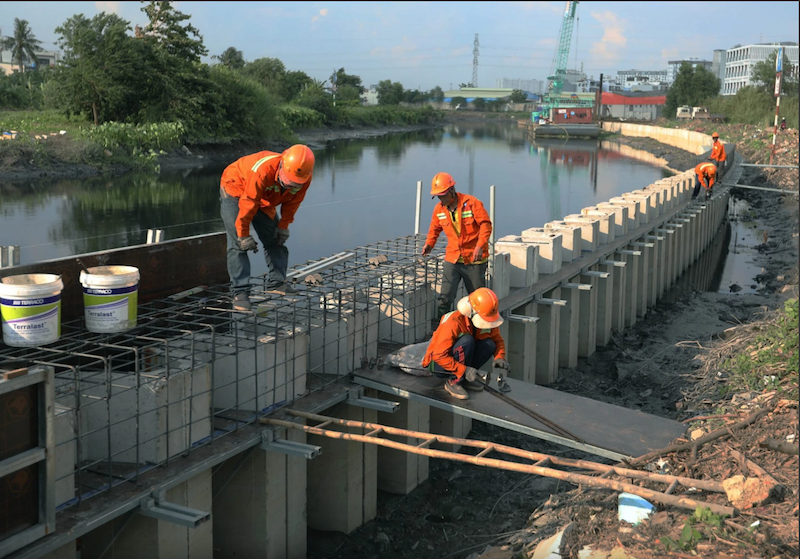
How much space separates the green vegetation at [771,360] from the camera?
8898 millimetres

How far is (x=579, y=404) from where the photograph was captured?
8.52m

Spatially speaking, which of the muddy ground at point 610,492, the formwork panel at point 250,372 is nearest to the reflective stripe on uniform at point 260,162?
the formwork panel at point 250,372

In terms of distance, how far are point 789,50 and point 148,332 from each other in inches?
7085

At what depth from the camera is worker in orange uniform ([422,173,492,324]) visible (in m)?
10.1

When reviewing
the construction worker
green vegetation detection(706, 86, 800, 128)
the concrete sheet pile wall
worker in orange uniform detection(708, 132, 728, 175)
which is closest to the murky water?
the concrete sheet pile wall

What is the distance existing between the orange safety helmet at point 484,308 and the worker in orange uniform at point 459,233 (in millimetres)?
2072

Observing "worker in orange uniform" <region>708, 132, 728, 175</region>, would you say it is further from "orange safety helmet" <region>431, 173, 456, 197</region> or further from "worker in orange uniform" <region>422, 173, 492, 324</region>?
"orange safety helmet" <region>431, 173, 456, 197</region>

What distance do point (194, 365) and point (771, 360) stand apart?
6514 mm

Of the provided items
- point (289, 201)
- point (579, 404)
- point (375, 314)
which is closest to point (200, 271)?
point (289, 201)

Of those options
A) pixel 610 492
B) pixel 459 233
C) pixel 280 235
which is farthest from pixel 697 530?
pixel 280 235

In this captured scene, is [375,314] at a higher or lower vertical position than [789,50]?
lower

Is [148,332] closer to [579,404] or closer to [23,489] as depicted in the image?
[23,489]

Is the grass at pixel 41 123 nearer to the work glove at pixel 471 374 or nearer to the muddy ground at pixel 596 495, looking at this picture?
the muddy ground at pixel 596 495

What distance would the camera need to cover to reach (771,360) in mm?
9766
